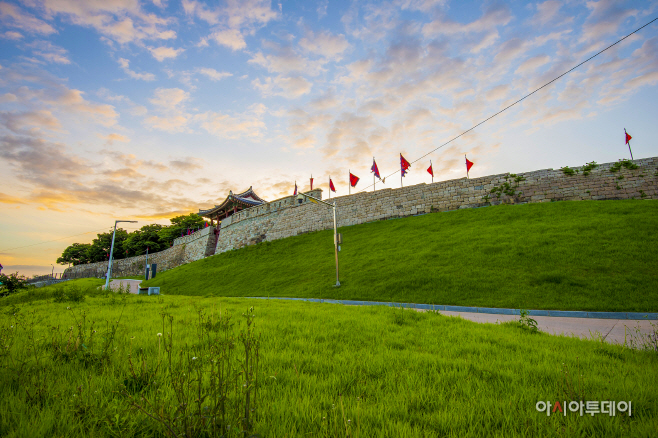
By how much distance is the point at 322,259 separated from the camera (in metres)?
22.6

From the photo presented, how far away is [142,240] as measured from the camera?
61.4 m

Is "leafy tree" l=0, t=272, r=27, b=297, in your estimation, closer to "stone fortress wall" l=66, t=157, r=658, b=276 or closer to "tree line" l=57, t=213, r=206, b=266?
"stone fortress wall" l=66, t=157, r=658, b=276

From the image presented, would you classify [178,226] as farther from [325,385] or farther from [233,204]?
[325,385]

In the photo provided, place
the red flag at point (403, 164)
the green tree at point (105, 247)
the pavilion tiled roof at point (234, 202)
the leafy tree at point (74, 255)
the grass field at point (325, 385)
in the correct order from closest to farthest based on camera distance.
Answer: the grass field at point (325, 385) < the red flag at point (403, 164) < the pavilion tiled roof at point (234, 202) < the green tree at point (105, 247) < the leafy tree at point (74, 255)

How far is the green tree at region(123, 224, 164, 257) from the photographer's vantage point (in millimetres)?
59688

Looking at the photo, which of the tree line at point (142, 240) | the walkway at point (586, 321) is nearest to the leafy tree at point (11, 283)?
the walkway at point (586, 321)

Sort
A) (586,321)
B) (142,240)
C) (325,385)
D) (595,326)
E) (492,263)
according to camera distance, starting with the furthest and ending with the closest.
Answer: (142,240) → (492,263) → (586,321) → (595,326) → (325,385)

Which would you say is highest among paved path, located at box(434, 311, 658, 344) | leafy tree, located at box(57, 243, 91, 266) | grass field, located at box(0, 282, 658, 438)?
leafy tree, located at box(57, 243, 91, 266)

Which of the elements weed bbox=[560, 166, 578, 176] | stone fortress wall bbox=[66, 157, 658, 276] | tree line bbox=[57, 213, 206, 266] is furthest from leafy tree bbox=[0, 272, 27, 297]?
tree line bbox=[57, 213, 206, 266]

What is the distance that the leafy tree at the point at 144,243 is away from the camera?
5969 centimetres

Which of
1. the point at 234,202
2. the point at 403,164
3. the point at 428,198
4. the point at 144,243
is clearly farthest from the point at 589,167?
the point at 144,243

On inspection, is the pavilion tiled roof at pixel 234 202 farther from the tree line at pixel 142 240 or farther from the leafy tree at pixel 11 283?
the leafy tree at pixel 11 283

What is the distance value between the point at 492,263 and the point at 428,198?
14777 mm

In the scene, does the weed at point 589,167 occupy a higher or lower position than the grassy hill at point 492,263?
higher
